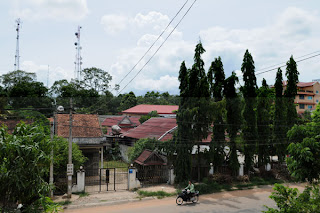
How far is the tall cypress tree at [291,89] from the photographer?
2086 centimetres

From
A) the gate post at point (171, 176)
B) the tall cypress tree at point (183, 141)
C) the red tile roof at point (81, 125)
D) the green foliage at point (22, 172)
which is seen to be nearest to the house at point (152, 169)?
the gate post at point (171, 176)

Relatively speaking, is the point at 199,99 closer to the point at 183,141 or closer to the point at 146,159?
the point at 183,141

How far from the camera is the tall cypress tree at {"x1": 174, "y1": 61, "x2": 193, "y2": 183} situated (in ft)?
58.9

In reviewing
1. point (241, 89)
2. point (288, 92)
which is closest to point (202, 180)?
point (241, 89)

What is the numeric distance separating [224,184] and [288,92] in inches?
396

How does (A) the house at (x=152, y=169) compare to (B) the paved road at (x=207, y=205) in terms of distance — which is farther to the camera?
(A) the house at (x=152, y=169)

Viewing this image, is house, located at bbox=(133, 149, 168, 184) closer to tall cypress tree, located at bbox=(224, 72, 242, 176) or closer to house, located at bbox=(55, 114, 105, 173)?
house, located at bbox=(55, 114, 105, 173)

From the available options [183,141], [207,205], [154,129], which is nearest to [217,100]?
[183,141]

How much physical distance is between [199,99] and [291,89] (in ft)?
30.0

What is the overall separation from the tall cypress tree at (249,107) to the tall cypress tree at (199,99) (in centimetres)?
388

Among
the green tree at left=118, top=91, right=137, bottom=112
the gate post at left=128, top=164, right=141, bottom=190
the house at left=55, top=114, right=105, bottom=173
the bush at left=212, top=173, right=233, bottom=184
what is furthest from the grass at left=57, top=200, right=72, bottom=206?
the green tree at left=118, top=91, right=137, bottom=112

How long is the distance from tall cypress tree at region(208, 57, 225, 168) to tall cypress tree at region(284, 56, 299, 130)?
6.35 m

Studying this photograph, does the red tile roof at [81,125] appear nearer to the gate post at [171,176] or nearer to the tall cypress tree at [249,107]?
the gate post at [171,176]

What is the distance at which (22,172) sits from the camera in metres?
7.47
